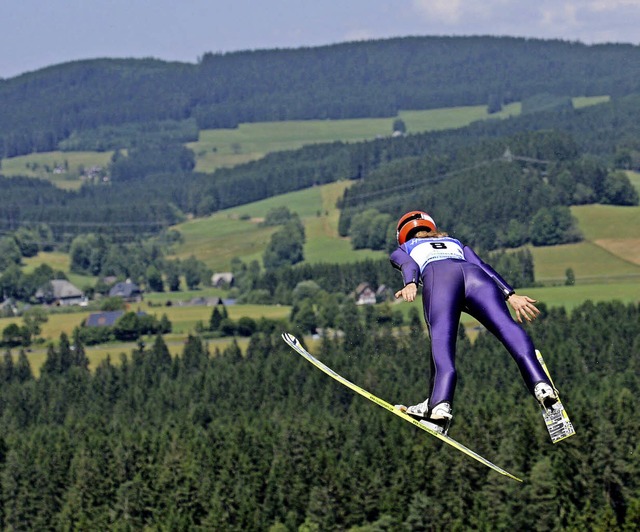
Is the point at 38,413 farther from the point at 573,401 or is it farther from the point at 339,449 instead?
the point at 573,401

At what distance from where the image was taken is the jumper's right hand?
20.7 m

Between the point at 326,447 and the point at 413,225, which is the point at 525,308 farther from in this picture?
the point at 326,447

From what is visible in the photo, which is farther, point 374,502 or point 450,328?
point 374,502

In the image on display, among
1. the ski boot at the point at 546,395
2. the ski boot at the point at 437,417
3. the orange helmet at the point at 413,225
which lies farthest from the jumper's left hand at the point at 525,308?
the orange helmet at the point at 413,225

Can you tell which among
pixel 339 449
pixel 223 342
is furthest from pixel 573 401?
pixel 223 342

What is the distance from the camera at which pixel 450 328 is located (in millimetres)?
21812

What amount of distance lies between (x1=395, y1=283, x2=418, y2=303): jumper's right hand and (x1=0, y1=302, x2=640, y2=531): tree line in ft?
188

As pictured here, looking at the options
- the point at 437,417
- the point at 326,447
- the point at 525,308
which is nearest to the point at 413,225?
the point at 525,308

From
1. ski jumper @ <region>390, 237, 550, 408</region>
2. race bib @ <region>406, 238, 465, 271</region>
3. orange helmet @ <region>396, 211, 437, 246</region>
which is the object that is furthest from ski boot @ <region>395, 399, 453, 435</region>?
orange helmet @ <region>396, 211, 437, 246</region>

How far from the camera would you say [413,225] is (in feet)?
74.9

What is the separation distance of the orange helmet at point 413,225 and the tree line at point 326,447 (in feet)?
183

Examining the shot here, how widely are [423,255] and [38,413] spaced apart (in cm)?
13753

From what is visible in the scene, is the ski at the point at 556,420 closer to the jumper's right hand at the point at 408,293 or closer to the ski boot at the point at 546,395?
the ski boot at the point at 546,395

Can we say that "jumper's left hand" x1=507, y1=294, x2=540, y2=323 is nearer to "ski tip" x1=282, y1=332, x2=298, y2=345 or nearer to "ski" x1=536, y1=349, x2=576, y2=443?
"ski" x1=536, y1=349, x2=576, y2=443
